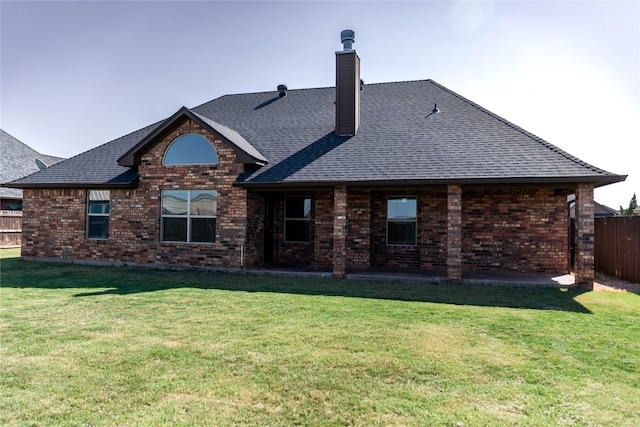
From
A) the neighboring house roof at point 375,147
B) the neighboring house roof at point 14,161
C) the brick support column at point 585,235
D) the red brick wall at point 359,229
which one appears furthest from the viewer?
the neighboring house roof at point 14,161

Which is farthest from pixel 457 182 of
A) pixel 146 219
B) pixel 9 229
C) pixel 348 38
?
pixel 9 229

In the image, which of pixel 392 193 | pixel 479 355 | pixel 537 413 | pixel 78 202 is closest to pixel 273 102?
pixel 392 193

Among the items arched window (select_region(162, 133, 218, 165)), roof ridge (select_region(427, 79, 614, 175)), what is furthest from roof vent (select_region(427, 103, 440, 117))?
arched window (select_region(162, 133, 218, 165))

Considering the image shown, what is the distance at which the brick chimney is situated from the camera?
1232cm

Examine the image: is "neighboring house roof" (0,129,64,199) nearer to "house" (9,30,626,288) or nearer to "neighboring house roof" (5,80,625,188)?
"neighboring house roof" (5,80,625,188)

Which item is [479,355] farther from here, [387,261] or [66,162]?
[66,162]

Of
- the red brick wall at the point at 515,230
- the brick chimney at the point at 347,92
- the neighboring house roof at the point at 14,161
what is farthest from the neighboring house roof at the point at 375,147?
the neighboring house roof at the point at 14,161

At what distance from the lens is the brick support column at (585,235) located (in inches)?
340

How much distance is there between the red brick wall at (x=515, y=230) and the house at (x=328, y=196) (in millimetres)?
29

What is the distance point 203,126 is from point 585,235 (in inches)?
406

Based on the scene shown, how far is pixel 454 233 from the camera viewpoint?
31.0 feet

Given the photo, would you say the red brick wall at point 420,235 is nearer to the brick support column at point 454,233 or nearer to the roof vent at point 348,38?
the brick support column at point 454,233

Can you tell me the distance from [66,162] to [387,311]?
1342cm

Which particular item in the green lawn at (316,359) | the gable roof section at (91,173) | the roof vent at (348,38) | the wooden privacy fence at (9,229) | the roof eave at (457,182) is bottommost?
the green lawn at (316,359)
